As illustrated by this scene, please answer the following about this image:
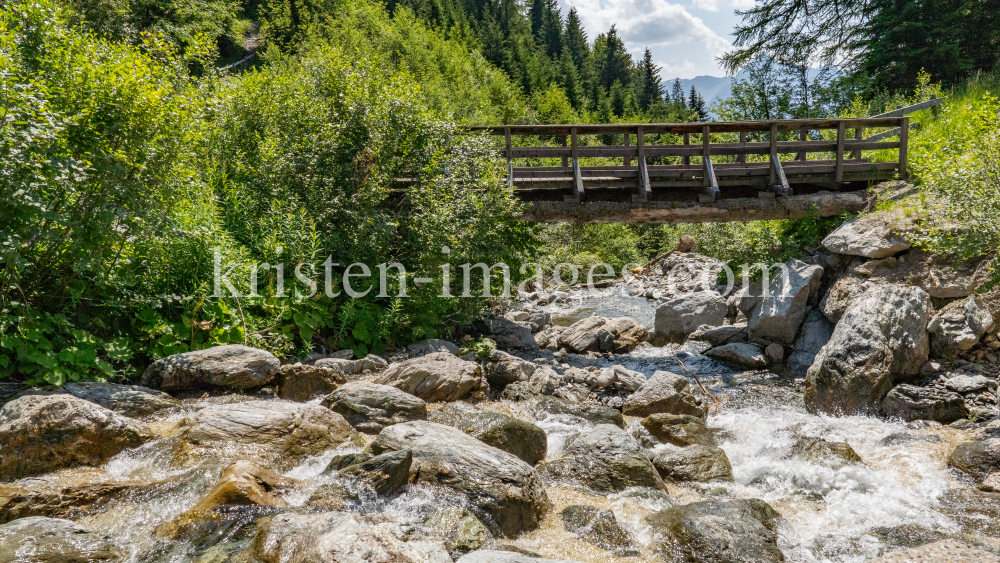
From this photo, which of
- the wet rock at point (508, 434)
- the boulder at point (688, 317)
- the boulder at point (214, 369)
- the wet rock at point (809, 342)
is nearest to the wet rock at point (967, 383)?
the wet rock at point (809, 342)

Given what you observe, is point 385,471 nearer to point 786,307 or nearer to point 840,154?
point 786,307

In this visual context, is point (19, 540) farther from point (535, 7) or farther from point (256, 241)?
point (535, 7)

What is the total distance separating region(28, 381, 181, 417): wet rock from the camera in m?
6.05

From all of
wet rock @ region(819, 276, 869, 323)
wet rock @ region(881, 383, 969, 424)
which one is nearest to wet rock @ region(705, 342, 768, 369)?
wet rock @ region(819, 276, 869, 323)

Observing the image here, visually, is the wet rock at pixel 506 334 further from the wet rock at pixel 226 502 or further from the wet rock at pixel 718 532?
the wet rock at pixel 226 502

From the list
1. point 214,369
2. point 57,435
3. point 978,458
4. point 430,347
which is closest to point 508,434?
point 430,347

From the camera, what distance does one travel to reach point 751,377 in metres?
10.2

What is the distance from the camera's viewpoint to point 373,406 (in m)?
6.80

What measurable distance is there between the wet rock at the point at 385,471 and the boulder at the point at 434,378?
255 centimetres

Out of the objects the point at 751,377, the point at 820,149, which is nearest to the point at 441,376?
the point at 751,377

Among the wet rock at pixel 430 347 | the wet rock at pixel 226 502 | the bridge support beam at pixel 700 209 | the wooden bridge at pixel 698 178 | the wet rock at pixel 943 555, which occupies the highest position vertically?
the wooden bridge at pixel 698 178

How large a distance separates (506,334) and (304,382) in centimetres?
522

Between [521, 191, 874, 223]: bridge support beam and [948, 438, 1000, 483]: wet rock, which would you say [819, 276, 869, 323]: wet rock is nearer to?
[521, 191, 874, 223]: bridge support beam

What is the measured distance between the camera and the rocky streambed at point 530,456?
167 inches
